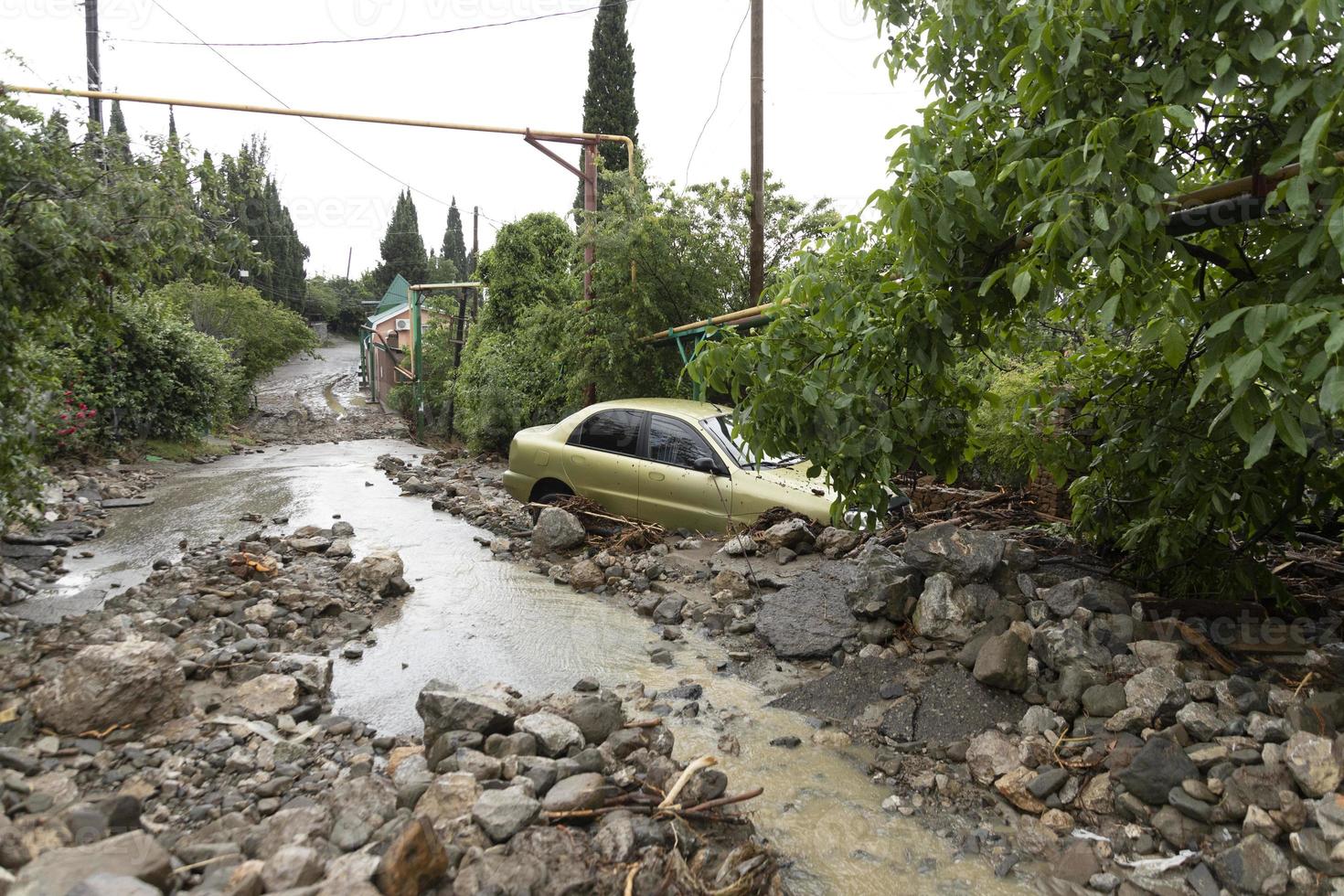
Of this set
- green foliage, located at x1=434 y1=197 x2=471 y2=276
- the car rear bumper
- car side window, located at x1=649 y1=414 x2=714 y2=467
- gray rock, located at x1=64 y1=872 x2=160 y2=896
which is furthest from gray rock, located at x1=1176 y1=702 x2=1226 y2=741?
green foliage, located at x1=434 y1=197 x2=471 y2=276

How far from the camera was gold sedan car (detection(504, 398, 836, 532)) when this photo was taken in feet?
24.0

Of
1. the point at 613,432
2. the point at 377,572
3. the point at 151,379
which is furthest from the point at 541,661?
the point at 151,379

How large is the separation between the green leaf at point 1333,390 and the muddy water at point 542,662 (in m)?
2.03

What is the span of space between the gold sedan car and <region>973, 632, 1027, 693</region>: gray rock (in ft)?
8.70

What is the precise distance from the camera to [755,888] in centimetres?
284

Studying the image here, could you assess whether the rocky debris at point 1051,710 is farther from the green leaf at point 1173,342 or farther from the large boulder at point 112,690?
the large boulder at point 112,690

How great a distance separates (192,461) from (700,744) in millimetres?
17238

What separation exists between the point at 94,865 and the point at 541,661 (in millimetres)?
3081

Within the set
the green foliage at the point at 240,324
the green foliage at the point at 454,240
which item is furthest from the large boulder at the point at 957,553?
the green foliage at the point at 454,240

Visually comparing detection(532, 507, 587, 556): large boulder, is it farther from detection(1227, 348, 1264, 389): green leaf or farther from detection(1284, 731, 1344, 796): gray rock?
detection(1227, 348, 1264, 389): green leaf

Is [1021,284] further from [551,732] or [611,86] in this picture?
[611,86]

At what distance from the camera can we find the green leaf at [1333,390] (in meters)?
2.17

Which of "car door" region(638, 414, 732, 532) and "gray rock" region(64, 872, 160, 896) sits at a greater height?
"car door" region(638, 414, 732, 532)

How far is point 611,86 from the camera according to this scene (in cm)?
2611
